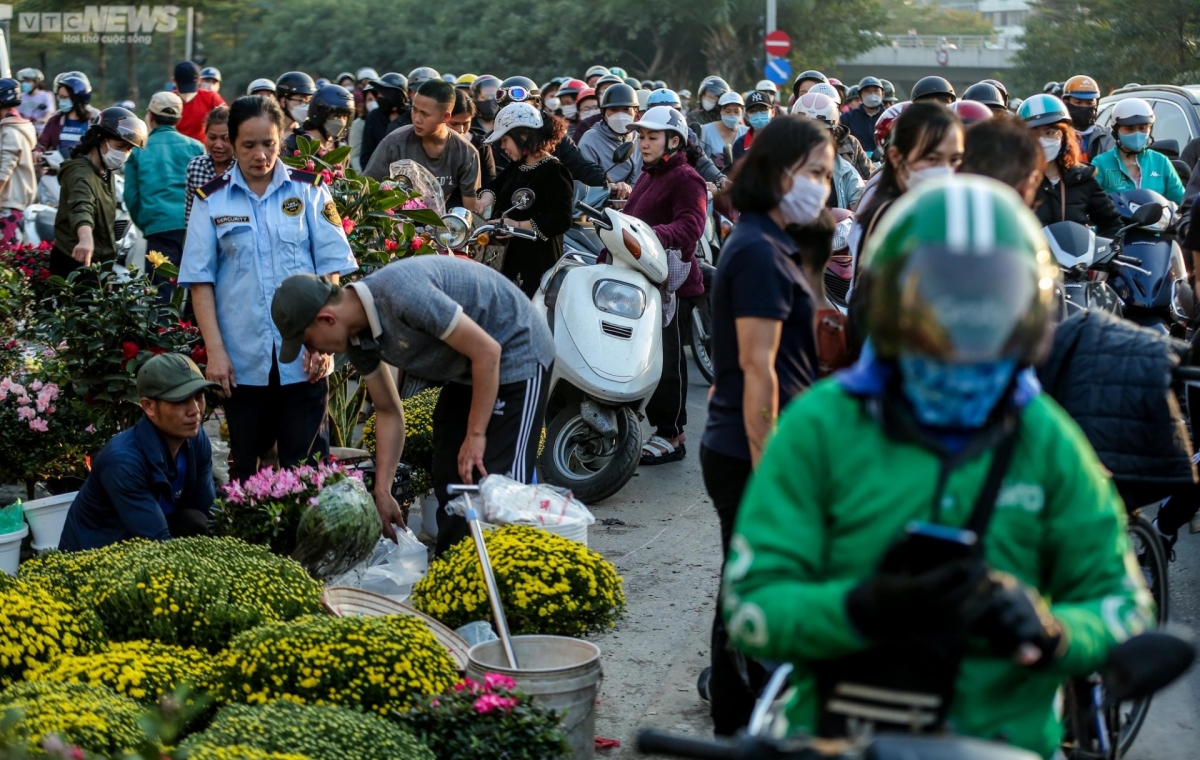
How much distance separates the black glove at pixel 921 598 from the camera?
5.89ft

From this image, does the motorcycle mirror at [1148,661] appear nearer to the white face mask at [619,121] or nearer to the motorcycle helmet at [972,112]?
the motorcycle helmet at [972,112]

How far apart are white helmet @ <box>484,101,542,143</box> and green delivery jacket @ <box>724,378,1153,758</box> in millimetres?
6753

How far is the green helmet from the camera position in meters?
1.89

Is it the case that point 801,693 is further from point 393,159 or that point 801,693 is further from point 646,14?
point 646,14

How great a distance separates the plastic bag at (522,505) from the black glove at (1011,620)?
3.28m

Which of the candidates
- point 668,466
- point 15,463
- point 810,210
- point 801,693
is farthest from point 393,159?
point 801,693

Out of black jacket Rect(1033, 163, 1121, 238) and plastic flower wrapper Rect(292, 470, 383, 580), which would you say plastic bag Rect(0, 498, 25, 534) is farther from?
black jacket Rect(1033, 163, 1121, 238)

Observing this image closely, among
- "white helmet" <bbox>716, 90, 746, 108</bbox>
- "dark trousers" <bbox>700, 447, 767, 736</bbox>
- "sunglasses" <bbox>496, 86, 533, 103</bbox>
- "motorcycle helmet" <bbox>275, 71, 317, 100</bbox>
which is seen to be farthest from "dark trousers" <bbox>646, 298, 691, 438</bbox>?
"white helmet" <bbox>716, 90, 746, 108</bbox>

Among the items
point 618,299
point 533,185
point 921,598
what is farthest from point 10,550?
point 921,598

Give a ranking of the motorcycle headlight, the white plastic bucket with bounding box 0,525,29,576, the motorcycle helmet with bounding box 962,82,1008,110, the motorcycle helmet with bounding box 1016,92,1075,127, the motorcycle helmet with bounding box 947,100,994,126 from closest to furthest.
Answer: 1. the white plastic bucket with bounding box 0,525,29,576
2. the motorcycle helmet with bounding box 947,100,994,126
3. the motorcycle helmet with bounding box 1016,92,1075,127
4. the motorcycle headlight
5. the motorcycle helmet with bounding box 962,82,1008,110

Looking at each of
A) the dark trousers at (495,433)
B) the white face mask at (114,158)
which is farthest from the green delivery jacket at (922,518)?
the white face mask at (114,158)

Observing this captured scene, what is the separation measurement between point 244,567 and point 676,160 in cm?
443

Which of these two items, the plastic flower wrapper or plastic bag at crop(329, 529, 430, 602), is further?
plastic bag at crop(329, 529, 430, 602)

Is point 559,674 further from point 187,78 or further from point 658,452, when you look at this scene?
point 187,78
